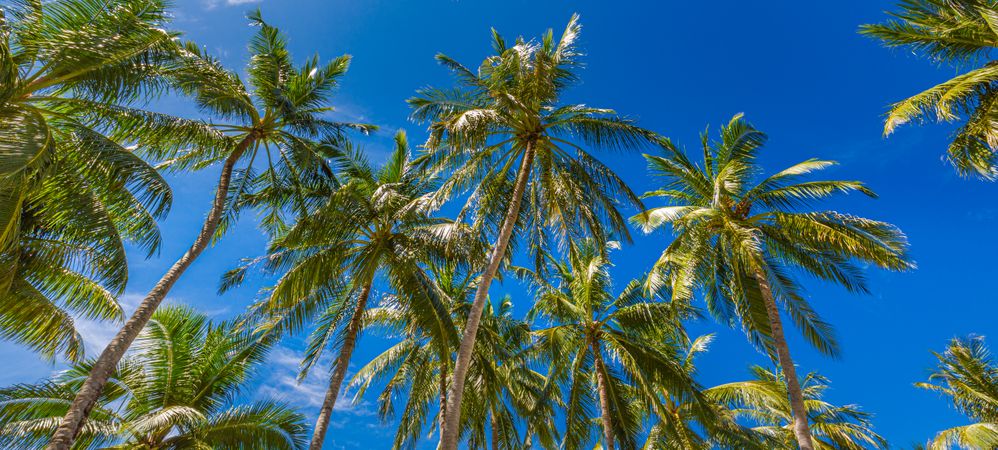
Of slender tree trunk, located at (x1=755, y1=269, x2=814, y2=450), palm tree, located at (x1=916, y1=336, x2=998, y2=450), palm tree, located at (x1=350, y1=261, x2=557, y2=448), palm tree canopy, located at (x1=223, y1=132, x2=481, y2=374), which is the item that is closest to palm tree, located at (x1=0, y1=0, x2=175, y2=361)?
palm tree canopy, located at (x1=223, y1=132, x2=481, y2=374)

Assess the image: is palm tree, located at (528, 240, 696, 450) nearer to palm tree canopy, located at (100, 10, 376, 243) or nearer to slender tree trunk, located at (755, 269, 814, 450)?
slender tree trunk, located at (755, 269, 814, 450)

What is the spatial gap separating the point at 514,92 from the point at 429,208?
3219 millimetres

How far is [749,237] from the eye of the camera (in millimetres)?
11586

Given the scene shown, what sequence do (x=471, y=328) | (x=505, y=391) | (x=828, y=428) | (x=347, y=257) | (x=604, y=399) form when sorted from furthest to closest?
(x=828, y=428) → (x=505, y=391) → (x=604, y=399) → (x=347, y=257) → (x=471, y=328)

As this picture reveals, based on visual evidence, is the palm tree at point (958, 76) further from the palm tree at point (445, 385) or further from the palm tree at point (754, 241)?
the palm tree at point (445, 385)

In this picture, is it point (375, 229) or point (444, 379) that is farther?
point (444, 379)

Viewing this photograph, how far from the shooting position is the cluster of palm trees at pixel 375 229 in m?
8.65

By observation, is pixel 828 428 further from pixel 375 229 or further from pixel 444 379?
pixel 375 229

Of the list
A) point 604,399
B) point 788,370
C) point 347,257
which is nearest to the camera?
point 788,370

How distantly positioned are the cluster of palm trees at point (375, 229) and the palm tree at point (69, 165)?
0.04 m

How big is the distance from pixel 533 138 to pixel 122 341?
8357mm

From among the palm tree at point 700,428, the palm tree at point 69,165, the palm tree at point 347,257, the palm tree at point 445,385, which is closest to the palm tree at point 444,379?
the palm tree at point 445,385

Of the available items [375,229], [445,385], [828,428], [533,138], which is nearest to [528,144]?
[533,138]

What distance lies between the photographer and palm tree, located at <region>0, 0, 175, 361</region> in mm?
7520
